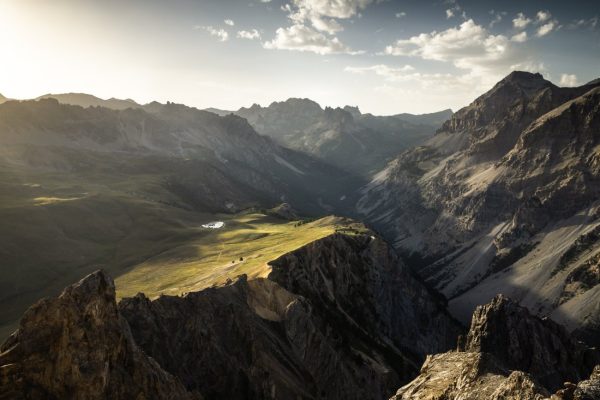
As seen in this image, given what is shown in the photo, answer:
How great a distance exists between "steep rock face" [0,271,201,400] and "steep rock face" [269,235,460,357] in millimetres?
62506

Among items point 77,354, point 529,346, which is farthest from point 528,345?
point 77,354

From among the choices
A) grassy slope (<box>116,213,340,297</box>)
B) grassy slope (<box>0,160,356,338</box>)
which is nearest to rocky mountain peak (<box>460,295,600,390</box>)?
grassy slope (<box>116,213,340,297</box>)

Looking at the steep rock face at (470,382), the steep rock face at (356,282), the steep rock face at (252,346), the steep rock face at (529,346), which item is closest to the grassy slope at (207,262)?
the steep rock face at (356,282)

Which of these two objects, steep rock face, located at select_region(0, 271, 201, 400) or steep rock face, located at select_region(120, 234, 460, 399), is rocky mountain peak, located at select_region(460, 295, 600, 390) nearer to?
steep rock face, located at select_region(120, 234, 460, 399)

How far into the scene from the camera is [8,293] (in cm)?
13225

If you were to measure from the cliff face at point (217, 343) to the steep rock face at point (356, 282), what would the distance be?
1.87 feet

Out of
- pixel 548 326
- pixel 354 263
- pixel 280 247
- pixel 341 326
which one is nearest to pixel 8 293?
pixel 280 247

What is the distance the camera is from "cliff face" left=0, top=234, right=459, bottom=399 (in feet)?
115

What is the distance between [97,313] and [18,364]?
20.4ft

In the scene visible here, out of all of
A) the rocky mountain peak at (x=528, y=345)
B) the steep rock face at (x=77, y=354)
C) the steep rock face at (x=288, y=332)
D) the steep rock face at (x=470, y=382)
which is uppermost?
the steep rock face at (x=77, y=354)

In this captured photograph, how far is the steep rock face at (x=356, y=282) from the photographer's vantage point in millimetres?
117975

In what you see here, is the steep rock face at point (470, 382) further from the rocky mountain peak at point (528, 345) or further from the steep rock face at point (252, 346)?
the rocky mountain peak at point (528, 345)

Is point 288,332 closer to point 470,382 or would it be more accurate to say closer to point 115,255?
point 470,382

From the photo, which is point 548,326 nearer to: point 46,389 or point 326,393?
point 326,393
